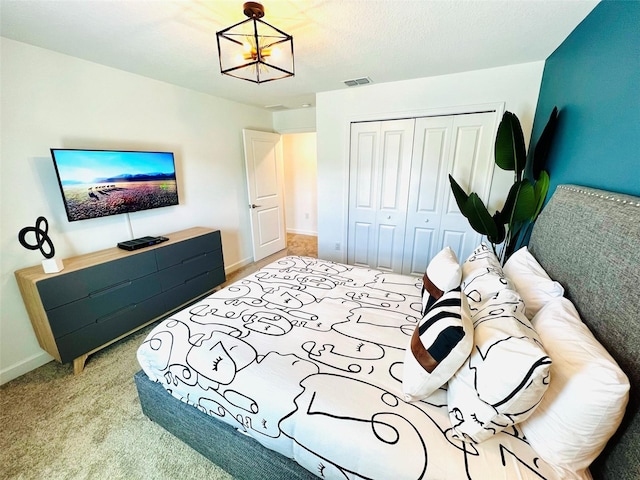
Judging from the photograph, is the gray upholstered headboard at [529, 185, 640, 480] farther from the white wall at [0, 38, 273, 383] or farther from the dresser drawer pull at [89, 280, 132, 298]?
the white wall at [0, 38, 273, 383]

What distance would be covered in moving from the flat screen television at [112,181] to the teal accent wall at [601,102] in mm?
3381

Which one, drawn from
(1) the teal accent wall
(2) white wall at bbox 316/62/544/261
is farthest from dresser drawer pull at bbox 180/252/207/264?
(1) the teal accent wall

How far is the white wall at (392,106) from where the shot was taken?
2.44 m

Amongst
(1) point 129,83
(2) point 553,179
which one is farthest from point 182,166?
(2) point 553,179

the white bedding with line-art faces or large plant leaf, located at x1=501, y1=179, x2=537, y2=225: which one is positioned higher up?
large plant leaf, located at x1=501, y1=179, x2=537, y2=225

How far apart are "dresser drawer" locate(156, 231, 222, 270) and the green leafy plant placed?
262 cm

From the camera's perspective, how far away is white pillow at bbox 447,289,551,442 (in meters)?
0.73

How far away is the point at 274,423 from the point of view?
1.01 m

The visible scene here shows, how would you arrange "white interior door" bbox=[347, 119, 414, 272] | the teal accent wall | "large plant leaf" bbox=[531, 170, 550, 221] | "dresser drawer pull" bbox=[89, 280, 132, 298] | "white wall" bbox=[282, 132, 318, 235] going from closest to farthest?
the teal accent wall, "large plant leaf" bbox=[531, 170, 550, 221], "dresser drawer pull" bbox=[89, 280, 132, 298], "white interior door" bbox=[347, 119, 414, 272], "white wall" bbox=[282, 132, 318, 235]

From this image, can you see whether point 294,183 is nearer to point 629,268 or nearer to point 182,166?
point 182,166

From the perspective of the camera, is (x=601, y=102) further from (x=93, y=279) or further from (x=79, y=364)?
(x=79, y=364)

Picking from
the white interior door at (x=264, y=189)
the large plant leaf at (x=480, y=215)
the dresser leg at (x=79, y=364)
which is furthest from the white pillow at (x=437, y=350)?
the white interior door at (x=264, y=189)

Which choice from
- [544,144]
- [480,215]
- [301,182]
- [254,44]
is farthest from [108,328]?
[301,182]

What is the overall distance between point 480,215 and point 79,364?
347cm
